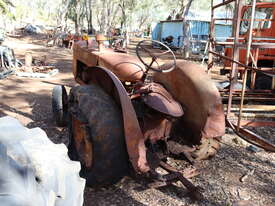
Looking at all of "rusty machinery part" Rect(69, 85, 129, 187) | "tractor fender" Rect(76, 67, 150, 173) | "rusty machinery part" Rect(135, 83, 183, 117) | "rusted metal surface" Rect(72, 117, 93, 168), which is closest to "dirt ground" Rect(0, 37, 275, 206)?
"rusty machinery part" Rect(69, 85, 129, 187)

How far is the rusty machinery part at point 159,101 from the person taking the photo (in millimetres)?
2995

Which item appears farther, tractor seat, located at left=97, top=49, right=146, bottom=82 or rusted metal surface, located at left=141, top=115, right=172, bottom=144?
tractor seat, located at left=97, top=49, right=146, bottom=82

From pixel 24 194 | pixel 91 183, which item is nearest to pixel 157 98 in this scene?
pixel 91 183

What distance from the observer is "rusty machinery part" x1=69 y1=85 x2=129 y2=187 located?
283cm

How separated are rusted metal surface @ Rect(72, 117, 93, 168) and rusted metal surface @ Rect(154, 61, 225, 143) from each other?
119cm

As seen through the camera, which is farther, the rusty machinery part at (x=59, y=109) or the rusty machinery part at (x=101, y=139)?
the rusty machinery part at (x=59, y=109)

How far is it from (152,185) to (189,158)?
0.69 metres

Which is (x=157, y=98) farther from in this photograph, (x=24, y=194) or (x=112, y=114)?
Answer: (x=24, y=194)

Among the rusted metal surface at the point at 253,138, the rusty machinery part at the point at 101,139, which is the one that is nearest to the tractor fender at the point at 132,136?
the rusty machinery part at the point at 101,139

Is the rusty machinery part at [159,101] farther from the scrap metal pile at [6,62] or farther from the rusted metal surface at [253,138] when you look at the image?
the scrap metal pile at [6,62]

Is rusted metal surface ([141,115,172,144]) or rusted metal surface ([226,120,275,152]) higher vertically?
rusted metal surface ([141,115,172,144])

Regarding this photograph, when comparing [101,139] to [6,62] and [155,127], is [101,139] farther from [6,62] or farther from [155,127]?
[6,62]

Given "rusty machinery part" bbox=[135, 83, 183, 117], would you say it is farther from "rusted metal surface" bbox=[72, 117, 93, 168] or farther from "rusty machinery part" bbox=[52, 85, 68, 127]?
"rusty machinery part" bbox=[52, 85, 68, 127]

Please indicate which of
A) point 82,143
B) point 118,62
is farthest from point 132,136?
point 118,62
